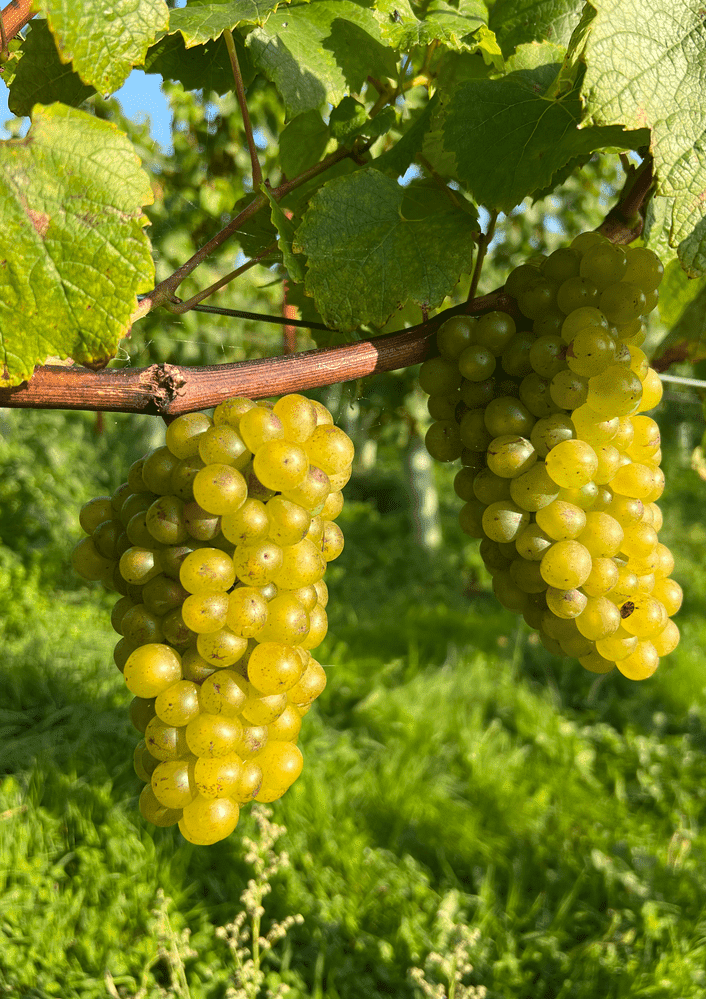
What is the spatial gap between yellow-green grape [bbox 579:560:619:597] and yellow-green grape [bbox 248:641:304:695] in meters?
0.28

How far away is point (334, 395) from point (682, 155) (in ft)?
2.48

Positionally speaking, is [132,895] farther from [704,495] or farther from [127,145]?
[704,495]

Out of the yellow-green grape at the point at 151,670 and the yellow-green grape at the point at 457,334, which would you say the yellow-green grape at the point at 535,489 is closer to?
the yellow-green grape at the point at 457,334

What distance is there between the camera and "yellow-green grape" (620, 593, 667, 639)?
2.48 feet

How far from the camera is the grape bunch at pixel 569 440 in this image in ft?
2.31

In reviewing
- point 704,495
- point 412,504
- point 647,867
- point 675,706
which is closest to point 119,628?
point 647,867

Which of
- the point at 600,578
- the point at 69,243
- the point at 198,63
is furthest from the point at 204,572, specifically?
the point at 198,63

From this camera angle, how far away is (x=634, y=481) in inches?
29.9

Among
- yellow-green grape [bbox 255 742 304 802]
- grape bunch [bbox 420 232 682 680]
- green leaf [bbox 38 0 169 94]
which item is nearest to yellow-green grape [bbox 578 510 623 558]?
grape bunch [bbox 420 232 682 680]

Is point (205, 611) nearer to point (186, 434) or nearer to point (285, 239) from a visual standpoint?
point (186, 434)

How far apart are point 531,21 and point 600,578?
601mm

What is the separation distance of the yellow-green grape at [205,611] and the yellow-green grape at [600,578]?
13.3 inches

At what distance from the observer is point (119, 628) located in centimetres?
66

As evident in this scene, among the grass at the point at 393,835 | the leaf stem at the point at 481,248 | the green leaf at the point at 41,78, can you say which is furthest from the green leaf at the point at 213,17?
the grass at the point at 393,835
